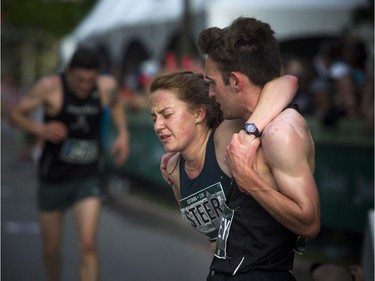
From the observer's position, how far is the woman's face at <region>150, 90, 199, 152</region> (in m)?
3.49

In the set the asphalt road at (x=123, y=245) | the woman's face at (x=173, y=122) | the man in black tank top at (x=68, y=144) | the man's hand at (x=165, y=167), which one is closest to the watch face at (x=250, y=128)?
the woman's face at (x=173, y=122)

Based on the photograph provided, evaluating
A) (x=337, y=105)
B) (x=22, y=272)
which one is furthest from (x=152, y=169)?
(x=22, y=272)

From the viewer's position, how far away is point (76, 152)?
22.4 feet

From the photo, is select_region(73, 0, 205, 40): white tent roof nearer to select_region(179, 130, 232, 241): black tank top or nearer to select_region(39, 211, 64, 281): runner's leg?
select_region(39, 211, 64, 281): runner's leg

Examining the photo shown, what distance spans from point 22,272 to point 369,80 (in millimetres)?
3788

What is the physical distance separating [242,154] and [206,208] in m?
0.45

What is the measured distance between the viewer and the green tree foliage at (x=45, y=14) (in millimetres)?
42500

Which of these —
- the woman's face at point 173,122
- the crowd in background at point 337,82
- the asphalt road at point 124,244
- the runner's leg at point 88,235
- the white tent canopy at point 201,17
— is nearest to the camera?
the woman's face at point 173,122

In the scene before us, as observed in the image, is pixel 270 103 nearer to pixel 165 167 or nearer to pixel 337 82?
pixel 165 167

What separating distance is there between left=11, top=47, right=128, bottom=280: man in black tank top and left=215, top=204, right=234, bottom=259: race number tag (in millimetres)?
3262

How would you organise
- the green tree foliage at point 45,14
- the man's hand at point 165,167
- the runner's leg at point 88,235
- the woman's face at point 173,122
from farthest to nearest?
the green tree foliage at point 45,14 < the runner's leg at point 88,235 < the man's hand at point 165,167 < the woman's face at point 173,122

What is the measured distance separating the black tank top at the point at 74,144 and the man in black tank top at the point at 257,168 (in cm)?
357

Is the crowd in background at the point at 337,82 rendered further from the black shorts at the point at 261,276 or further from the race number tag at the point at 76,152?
the black shorts at the point at 261,276

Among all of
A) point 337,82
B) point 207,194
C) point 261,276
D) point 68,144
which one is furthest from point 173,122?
point 337,82
